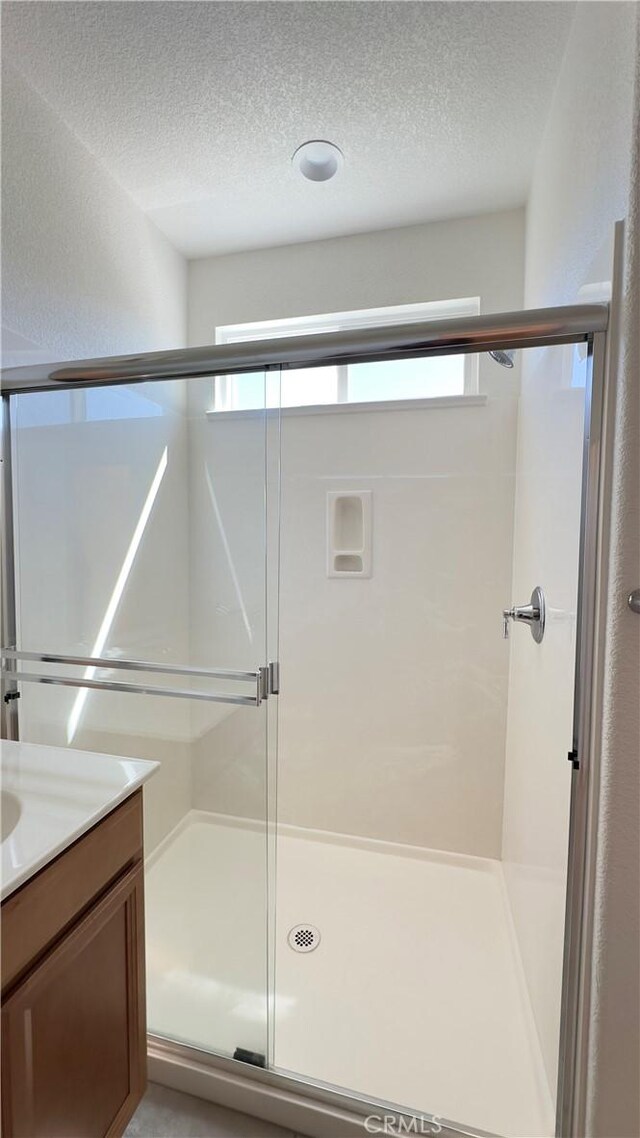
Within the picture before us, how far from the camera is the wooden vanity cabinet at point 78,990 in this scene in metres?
0.68

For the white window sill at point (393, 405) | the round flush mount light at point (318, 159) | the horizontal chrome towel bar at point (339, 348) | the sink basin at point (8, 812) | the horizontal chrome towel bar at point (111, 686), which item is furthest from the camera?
the white window sill at point (393, 405)

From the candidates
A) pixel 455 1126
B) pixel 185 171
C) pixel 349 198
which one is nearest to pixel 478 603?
pixel 455 1126

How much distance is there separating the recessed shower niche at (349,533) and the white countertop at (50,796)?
4.07ft

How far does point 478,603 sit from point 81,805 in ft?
4.87

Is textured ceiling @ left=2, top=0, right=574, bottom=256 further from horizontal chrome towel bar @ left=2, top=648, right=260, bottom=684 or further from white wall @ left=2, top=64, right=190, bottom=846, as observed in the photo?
horizontal chrome towel bar @ left=2, top=648, right=260, bottom=684

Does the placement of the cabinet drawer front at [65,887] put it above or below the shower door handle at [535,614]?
below

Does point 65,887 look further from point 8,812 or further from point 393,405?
point 393,405

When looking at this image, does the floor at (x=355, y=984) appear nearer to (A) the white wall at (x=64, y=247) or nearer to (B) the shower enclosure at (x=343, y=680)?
(B) the shower enclosure at (x=343, y=680)

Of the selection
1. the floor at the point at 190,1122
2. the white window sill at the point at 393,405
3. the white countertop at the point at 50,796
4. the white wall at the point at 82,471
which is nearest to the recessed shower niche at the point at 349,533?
the white window sill at the point at 393,405

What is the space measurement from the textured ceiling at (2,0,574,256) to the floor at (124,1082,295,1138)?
99.0 inches

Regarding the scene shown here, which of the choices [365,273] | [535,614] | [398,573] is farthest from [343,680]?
[365,273]

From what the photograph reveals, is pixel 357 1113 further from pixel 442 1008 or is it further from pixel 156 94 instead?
pixel 156 94

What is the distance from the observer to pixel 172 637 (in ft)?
4.92

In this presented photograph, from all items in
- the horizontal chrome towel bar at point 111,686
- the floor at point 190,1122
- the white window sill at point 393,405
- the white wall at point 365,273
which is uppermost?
the white wall at point 365,273
